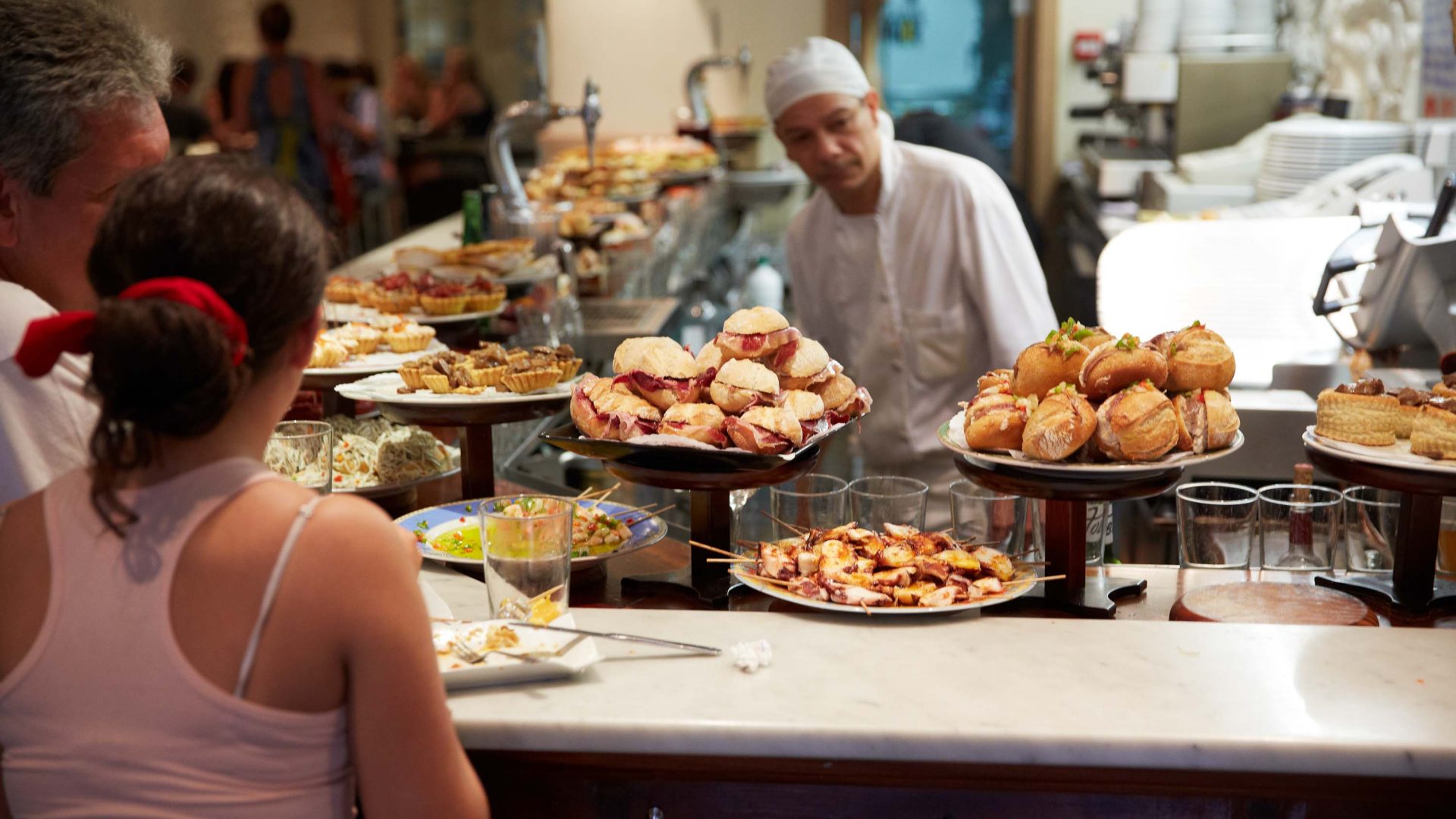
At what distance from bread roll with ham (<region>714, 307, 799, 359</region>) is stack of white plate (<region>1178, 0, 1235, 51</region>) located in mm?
5295

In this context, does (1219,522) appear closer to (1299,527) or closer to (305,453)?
(1299,527)

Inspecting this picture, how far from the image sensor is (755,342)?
1916 millimetres

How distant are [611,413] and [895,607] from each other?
0.49 meters

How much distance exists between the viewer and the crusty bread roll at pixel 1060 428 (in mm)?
1684

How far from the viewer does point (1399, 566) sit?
1.77 metres

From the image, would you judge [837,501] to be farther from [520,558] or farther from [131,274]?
[131,274]

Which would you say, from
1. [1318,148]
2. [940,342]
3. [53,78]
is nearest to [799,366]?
[53,78]

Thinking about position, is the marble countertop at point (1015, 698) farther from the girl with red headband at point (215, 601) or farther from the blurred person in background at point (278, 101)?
the blurred person in background at point (278, 101)

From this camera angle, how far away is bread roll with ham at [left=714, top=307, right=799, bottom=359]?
1.92 meters

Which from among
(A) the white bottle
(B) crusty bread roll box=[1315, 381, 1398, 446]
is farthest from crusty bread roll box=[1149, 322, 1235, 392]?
(A) the white bottle

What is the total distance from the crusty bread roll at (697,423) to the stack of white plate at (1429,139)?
123 inches

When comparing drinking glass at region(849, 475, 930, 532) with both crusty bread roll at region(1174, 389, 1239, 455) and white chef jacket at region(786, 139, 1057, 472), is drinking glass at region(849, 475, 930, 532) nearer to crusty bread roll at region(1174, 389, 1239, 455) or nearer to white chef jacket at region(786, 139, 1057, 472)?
crusty bread roll at region(1174, 389, 1239, 455)

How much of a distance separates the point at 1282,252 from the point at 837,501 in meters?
2.34

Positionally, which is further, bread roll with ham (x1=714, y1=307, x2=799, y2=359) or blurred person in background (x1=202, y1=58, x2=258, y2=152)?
blurred person in background (x1=202, y1=58, x2=258, y2=152)
